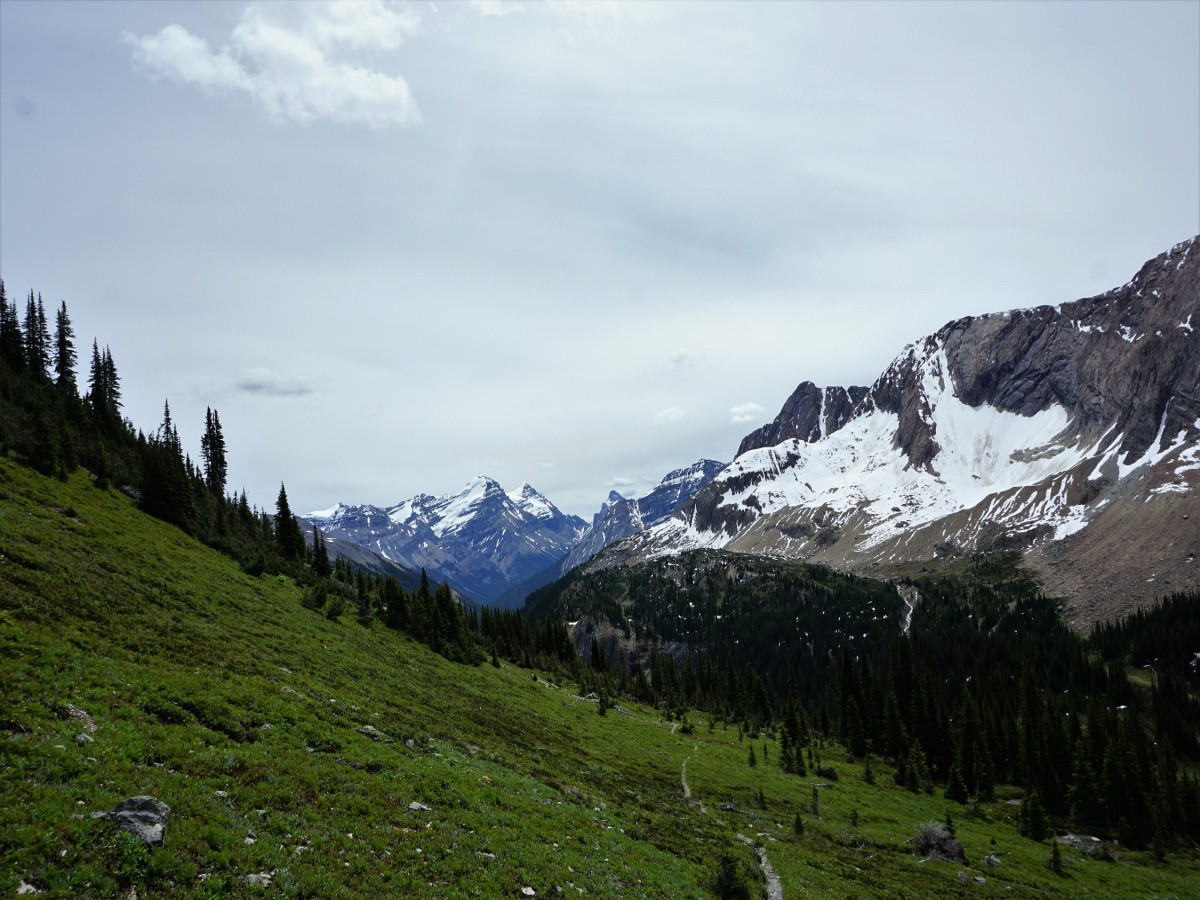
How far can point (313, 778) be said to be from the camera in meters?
20.0

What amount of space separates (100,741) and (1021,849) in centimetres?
6968

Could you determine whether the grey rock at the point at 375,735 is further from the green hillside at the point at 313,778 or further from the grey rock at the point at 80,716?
the grey rock at the point at 80,716

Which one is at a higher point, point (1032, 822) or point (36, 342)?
point (36, 342)

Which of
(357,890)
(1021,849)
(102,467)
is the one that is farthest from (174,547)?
(1021,849)

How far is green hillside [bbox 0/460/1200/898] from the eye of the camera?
577 inches

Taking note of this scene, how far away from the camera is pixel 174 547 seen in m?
55.6

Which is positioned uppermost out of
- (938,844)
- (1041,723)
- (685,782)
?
(685,782)

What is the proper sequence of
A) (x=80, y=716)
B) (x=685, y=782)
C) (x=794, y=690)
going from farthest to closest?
(x=794, y=690)
(x=685, y=782)
(x=80, y=716)

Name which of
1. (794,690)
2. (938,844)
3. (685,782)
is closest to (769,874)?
(685,782)

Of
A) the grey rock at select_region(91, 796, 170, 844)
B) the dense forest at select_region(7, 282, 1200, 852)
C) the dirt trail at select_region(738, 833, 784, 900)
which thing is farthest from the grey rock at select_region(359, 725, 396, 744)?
the dense forest at select_region(7, 282, 1200, 852)

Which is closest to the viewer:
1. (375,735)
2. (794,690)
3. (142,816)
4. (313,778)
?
(142,816)

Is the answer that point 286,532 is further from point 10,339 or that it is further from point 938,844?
point 938,844

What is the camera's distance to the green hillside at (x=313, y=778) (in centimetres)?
1466

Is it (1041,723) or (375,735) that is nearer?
(375,735)
